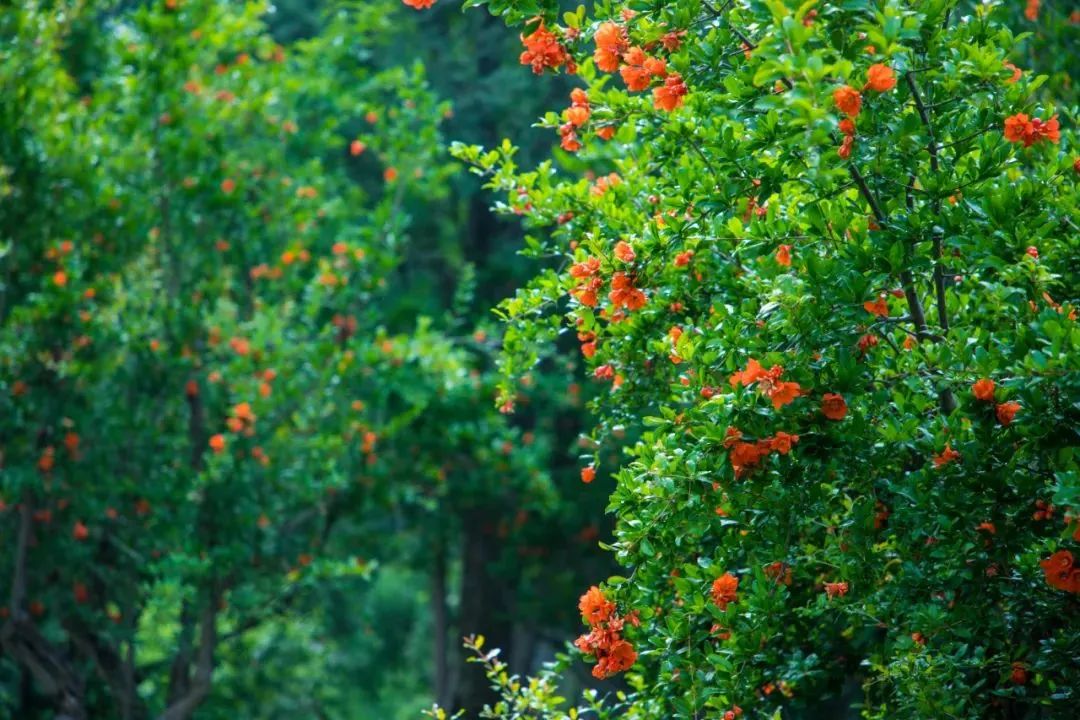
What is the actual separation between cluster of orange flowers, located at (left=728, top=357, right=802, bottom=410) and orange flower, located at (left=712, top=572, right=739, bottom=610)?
0.53 m

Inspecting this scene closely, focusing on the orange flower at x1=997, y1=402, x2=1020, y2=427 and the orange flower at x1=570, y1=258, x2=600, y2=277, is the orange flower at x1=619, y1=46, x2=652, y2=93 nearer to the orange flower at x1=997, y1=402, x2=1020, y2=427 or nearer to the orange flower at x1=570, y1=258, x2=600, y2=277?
the orange flower at x1=570, y1=258, x2=600, y2=277

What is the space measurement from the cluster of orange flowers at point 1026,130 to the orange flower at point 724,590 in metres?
1.34

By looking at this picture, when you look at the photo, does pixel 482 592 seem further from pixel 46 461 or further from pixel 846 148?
pixel 846 148

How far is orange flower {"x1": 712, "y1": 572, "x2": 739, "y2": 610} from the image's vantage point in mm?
3301

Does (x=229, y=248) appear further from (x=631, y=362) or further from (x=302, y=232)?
(x=631, y=362)

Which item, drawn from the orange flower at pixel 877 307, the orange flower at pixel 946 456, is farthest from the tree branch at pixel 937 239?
the orange flower at pixel 946 456

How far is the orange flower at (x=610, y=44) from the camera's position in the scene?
3.43 m

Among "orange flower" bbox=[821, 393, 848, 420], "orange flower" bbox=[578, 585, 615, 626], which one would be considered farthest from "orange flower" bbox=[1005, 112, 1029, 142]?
"orange flower" bbox=[578, 585, 615, 626]

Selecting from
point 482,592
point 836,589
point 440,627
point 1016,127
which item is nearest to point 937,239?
point 1016,127

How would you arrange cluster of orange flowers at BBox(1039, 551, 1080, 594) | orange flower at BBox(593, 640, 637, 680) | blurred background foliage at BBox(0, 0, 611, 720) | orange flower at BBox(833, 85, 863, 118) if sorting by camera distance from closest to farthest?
1. orange flower at BBox(833, 85, 863, 118)
2. cluster of orange flowers at BBox(1039, 551, 1080, 594)
3. orange flower at BBox(593, 640, 637, 680)
4. blurred background foliage at BBox(0, 0, 611, 720)

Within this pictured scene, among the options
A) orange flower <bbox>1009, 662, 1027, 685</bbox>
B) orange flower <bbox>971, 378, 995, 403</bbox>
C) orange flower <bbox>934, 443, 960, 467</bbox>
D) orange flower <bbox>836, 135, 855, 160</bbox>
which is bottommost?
orange flower <bbox>1009, 662, 1027, 685</bbox>

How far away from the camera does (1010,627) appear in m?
3.44

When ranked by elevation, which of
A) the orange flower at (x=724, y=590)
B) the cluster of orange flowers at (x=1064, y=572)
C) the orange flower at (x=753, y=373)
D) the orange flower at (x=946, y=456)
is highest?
the orange flower at (x=753, y=373)

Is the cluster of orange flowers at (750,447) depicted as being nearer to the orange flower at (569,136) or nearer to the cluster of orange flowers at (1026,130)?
the cluster of orange flowers at (1026,130)
